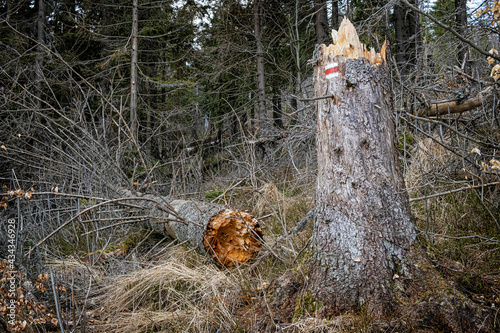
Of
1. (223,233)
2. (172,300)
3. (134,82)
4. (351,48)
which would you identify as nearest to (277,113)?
(134,82)

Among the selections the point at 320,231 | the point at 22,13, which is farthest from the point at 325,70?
the point at 22,13

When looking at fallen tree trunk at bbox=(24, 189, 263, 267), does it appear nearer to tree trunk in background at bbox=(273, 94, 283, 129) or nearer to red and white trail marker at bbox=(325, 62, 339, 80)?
red and white trail marker at bbox=(325, 62, 339, 80)


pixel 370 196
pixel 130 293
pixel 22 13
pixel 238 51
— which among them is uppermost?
pixel 22 13

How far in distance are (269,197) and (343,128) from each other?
2928 millimetres

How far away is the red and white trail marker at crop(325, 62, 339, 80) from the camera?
253 centimetres

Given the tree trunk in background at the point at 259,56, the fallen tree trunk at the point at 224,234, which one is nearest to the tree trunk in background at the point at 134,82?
the tree trunk in background at the point at 259,56

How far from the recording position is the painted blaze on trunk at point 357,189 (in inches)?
88.4

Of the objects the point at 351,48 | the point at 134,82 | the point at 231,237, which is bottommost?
the point at 231,237

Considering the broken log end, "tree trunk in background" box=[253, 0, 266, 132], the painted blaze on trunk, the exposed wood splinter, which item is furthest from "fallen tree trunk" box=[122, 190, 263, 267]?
"tree trunk in background" box=[253, 0, 266, 132]

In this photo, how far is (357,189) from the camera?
7.70ft

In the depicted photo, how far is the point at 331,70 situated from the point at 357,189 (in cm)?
94

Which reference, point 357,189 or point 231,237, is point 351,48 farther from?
point 231,237

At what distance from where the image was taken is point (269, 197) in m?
5.23

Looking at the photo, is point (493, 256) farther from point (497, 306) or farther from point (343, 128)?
point (343, 128)
